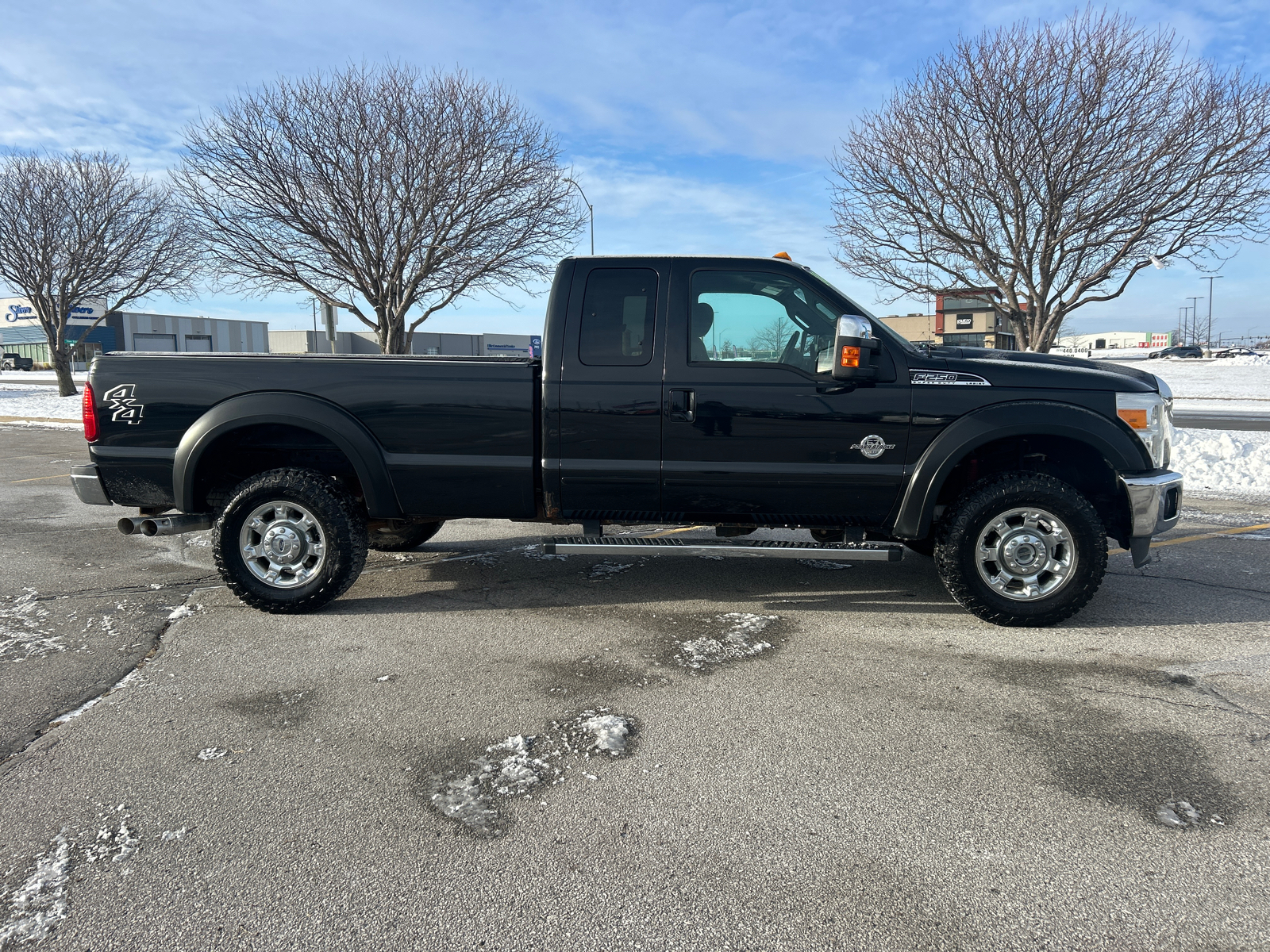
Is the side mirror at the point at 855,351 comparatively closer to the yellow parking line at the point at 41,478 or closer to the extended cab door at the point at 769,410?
the extended cab door at the point at 769,410

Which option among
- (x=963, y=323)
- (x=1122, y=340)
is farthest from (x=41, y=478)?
(x=1122, y=340)

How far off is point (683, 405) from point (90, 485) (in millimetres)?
3549

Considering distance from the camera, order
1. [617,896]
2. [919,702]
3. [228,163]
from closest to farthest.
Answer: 1. [617,896]
2. [919,702]
3. [228,163]

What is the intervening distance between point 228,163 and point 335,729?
17885mm

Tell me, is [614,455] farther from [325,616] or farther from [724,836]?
[724,836]

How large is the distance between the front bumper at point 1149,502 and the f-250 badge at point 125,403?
559 centimetres

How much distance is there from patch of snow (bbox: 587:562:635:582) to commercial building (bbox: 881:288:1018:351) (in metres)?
2.50

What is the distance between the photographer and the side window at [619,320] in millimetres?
4750

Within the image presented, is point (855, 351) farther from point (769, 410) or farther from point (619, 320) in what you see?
point (619, 320)

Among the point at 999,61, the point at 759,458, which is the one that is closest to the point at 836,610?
the point at 759,458

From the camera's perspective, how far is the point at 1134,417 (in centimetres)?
461

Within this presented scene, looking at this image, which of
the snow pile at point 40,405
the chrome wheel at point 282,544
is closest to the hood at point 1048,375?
the chrome wheel at point 282,544

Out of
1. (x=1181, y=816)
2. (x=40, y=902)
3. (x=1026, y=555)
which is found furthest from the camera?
(x=1026, y=555)

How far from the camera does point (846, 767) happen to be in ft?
10.1
